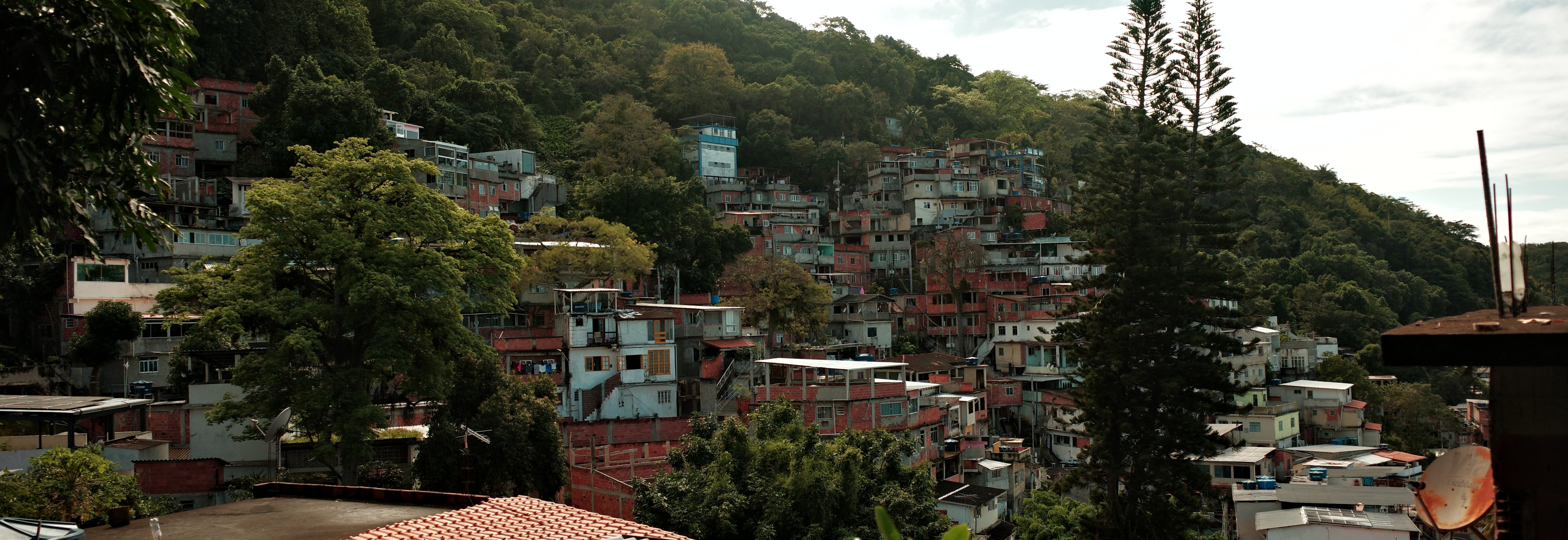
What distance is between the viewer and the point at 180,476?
746 inches

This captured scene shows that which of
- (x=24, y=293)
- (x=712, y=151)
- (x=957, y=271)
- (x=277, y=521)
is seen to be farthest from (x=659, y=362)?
(x=712, y=151)

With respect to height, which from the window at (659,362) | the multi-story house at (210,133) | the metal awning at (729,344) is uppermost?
the multi-story house at (210,133)

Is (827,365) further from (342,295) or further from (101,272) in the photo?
(101,272)

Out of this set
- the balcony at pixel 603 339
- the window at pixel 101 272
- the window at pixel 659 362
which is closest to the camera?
the window at pixel 101 272

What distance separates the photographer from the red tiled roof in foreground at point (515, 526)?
11.6 metres

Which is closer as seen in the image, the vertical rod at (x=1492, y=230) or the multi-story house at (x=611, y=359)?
the vertical rod at (x=1492, y=230)

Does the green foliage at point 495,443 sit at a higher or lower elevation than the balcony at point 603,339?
lower

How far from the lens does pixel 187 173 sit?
114 feet

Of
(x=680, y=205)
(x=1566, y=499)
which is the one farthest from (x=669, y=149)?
(x=1566, y=499)

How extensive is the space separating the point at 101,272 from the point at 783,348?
62.4ft

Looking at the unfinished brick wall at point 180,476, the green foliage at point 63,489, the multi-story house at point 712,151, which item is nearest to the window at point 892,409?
the unfinished brick wall at point 180,476

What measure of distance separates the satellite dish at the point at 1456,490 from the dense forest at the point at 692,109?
2086 cm

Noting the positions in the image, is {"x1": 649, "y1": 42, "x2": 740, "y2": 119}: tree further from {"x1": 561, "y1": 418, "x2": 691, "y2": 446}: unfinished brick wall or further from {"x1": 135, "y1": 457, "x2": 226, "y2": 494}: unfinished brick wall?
{"x1": 135, "y1": 457, "x2": 226, "y2": 494}: unfinished brick wall

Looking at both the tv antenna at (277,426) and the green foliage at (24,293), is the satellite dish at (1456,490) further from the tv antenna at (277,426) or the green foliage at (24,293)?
the green foliage at (24,293)
